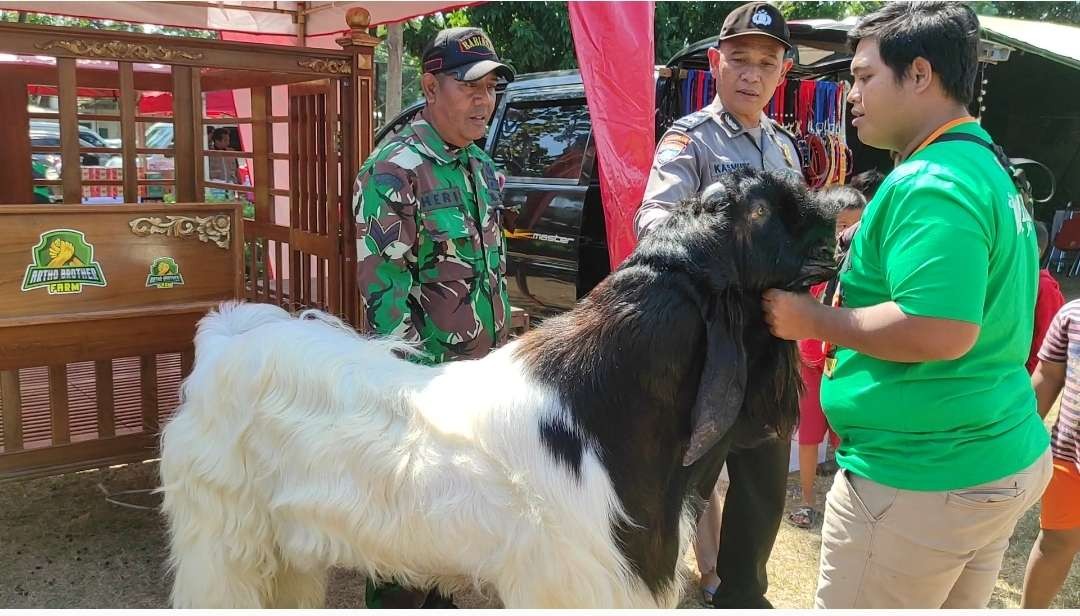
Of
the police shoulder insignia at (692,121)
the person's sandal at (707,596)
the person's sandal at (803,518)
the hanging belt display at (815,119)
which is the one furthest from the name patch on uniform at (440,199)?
the hanging belt display at (815,119)

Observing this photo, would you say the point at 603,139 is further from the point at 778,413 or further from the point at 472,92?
the point at 778,413

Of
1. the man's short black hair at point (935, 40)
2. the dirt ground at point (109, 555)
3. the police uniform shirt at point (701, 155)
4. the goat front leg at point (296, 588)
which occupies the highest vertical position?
the man's short black hair at point (935, 40)

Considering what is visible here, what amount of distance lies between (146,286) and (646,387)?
2350 millimetres

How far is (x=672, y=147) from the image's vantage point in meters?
2.90

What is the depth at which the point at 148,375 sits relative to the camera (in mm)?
3459

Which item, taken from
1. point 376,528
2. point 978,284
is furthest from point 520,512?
point 978,284

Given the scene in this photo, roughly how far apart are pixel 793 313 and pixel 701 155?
133 centimetres

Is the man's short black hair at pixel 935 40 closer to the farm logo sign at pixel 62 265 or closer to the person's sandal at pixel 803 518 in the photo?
the farm logo sign at pixel 62 265

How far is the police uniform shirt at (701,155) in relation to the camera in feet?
9.20

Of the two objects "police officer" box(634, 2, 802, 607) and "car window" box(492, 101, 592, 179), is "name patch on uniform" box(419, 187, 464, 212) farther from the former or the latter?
"car window" box(492, 101, 592, 179)

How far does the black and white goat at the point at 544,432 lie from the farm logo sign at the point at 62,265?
1242mm

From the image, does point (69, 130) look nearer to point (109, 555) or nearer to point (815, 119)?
point (109, 555)

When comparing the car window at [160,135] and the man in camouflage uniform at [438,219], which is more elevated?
the car window at [160,135]

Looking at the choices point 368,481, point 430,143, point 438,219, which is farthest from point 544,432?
point 430,143
